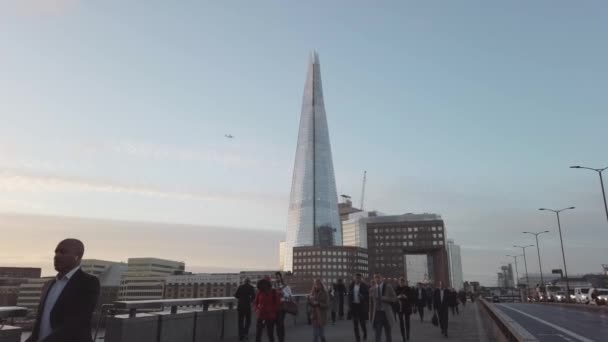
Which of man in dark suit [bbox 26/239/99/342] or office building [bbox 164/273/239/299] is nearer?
man in dark suit [bbox 26/239/99/342]

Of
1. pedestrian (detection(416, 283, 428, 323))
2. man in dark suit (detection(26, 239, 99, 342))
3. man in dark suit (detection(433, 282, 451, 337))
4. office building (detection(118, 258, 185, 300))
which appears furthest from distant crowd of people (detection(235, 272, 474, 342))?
office building (detection(118, 258, 185, 300))

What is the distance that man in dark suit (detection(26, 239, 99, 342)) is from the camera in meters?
4.25

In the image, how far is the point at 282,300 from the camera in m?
14.5

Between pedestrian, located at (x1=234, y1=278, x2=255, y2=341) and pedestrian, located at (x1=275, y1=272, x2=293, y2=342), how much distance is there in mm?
961

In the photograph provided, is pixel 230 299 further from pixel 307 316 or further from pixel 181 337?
pixel 307 316

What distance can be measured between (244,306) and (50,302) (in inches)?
431

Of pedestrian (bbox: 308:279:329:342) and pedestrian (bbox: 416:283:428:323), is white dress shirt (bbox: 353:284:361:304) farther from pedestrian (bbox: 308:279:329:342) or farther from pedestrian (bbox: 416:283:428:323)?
pedestrian (bbox: 416:283:428:323)

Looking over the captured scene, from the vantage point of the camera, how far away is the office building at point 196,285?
168 meters

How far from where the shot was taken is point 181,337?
469 inches

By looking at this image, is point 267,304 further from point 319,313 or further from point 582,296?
point 582,296

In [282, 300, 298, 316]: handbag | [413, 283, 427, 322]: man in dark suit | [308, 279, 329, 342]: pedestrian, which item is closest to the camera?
[308, 279, 329, 342]: pedestrian

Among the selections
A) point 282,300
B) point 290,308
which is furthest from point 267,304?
point 282,300

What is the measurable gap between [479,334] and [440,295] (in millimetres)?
2110

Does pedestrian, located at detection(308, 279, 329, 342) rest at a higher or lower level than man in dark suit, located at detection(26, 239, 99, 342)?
lower
